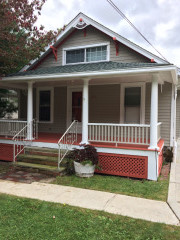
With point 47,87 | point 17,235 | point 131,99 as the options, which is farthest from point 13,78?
point 17,235

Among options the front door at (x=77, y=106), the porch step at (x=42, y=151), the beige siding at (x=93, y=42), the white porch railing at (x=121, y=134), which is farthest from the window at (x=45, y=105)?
the white porch railing at (x=121, y=134)

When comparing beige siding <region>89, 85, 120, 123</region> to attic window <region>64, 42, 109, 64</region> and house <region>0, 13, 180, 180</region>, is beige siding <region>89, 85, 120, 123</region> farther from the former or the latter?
attic window <region>64, 42, 109, 64</region>

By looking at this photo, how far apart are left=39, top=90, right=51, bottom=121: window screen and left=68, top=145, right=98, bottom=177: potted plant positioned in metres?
4.76

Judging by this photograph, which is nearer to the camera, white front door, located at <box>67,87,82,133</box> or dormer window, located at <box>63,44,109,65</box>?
dormer window, located at <box>63,44,109,65</box>

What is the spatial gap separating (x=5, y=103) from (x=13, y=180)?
10333 millimetres

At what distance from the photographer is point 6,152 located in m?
8.53

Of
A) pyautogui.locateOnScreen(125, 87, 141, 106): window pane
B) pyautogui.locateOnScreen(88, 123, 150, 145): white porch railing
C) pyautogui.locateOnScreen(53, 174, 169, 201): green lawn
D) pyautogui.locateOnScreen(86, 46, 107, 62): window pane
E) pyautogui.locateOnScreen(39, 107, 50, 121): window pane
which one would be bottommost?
pyautogui.locateOnScreen(53, 174, 169, 201): green lawn

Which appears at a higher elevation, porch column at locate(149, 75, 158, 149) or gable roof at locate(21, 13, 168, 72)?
gable roof at locate(21, 13, 168, 72)

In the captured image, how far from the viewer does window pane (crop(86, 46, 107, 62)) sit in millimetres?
9288

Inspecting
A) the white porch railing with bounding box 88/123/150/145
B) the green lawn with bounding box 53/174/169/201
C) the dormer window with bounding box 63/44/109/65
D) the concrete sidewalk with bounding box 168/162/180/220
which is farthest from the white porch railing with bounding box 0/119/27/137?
the concrete sidewalk with bounding box 168/162/180/220

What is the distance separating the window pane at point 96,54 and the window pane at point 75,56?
308 mm

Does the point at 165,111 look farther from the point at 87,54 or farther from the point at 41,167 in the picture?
the point at 41,167

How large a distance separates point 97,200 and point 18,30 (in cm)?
666

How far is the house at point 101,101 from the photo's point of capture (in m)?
6.43
